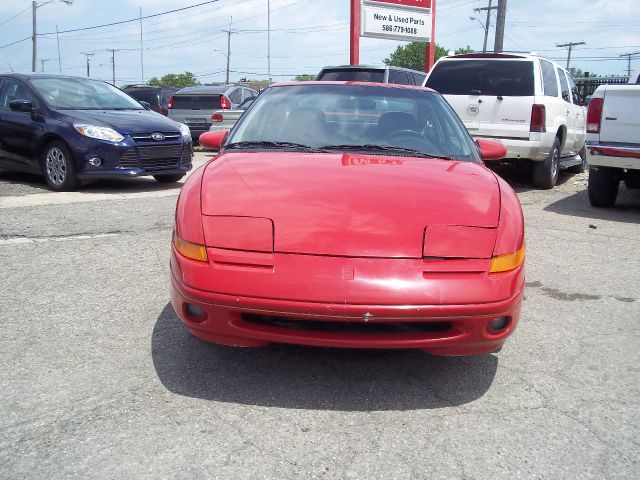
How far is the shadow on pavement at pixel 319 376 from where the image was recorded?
2664 mm

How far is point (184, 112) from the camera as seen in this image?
1509 cm

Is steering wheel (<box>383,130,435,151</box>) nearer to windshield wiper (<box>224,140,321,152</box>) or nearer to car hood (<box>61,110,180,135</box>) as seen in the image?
windshield wiper (<box>224,140,321,152</box>)

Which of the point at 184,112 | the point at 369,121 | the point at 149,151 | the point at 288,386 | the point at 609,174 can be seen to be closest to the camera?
the point at 288,386

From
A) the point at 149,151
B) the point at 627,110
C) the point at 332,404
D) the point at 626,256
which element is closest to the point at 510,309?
the point at 332,404

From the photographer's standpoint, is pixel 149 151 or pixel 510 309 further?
Answer: pixel 149 151

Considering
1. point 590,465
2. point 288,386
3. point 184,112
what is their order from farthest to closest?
1. point 184,112
2. point 288,386
3. point 590,465

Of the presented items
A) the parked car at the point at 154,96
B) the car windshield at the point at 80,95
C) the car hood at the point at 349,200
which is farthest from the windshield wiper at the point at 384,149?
the parked car at the point at 154,96

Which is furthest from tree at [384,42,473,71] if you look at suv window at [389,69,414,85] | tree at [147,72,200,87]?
suv window at [389,69,414,85]

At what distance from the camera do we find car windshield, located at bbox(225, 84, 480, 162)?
3.67 metres

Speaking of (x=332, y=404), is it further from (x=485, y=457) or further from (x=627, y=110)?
(x=627, y=110)

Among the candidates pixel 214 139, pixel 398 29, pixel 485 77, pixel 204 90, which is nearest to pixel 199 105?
pixel 204 90

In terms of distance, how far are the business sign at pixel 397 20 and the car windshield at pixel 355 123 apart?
44.2ft

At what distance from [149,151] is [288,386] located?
6.06 m

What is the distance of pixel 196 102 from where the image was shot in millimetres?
15016
